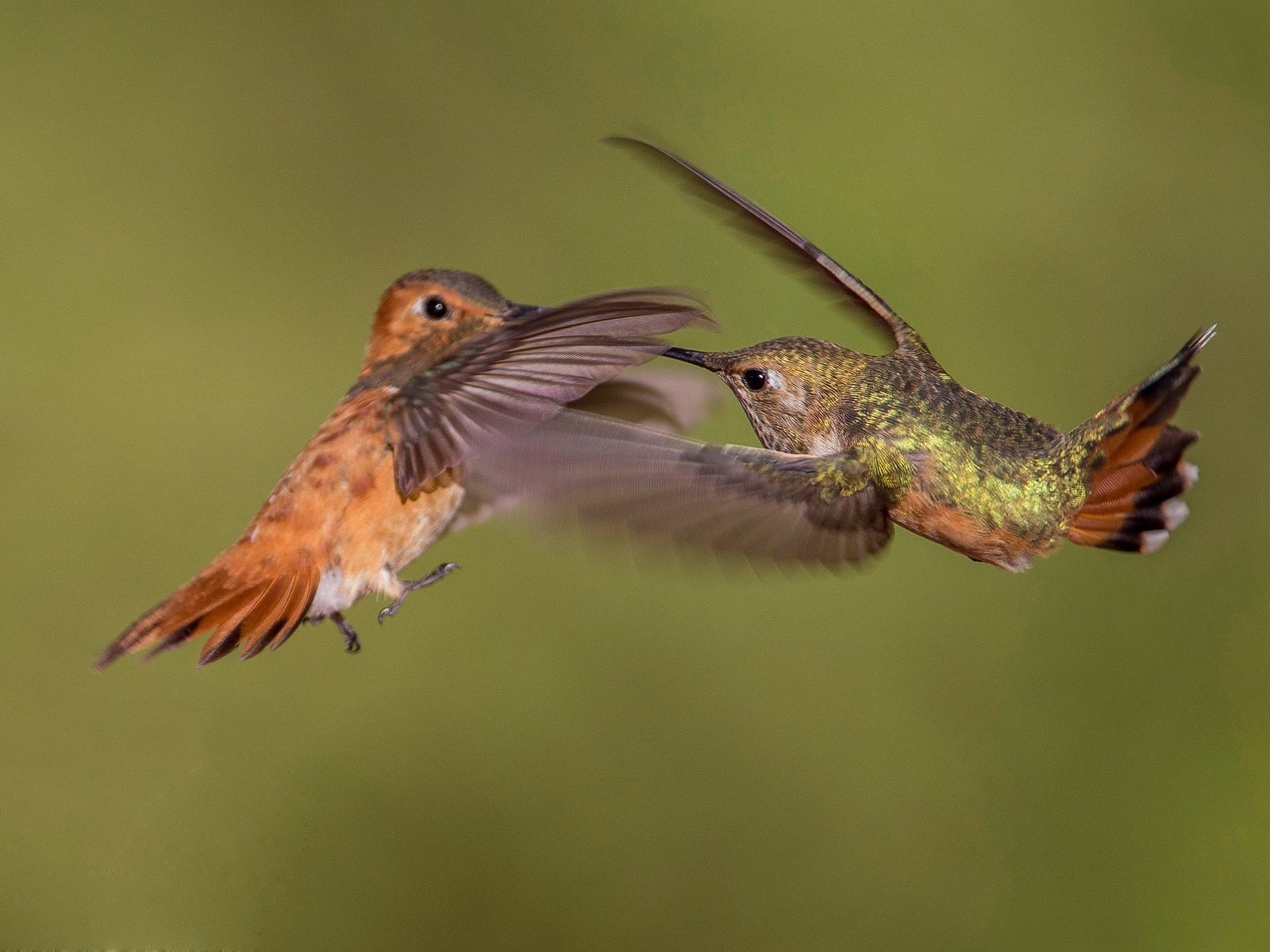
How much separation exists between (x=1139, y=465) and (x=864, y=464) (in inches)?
8.7

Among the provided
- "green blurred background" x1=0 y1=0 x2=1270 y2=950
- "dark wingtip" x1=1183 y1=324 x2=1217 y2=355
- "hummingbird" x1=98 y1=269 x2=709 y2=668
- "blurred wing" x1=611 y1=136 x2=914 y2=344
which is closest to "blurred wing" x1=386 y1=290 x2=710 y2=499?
"hummingbird" x1=98 y1=269 x2=709 y2=668

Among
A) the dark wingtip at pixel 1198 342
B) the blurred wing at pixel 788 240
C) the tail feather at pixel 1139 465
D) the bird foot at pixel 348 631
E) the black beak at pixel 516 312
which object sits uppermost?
the blurred wing at pixel 788 240

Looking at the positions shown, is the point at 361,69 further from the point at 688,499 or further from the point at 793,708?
the point at 688,499

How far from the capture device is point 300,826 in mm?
1755

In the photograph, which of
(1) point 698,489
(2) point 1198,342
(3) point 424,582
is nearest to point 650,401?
(3) point 424,582

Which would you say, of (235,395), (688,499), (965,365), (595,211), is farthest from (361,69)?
(688,499)

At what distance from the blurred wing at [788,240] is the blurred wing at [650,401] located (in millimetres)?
258

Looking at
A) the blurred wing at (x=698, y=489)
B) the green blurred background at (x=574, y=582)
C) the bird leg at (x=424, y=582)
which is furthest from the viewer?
the green blurred background at (x=574, y=582)

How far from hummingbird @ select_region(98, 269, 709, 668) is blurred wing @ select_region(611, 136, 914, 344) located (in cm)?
11

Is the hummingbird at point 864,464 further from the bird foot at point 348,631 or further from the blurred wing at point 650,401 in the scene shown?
the bird foot at point 348,631

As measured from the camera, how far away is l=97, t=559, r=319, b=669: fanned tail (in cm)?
84

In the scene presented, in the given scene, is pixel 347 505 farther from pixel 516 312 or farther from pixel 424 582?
pixel 516 312

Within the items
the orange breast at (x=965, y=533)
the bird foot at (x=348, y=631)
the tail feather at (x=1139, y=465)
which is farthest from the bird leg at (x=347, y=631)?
the tail feather at (x=1139, y=465)

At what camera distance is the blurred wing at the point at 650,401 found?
1.11 metres
